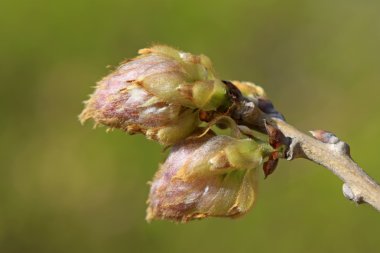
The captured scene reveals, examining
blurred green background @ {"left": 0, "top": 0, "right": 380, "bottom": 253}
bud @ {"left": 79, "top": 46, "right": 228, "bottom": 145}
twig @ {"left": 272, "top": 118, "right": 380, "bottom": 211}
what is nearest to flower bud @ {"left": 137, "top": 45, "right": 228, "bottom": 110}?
bud @ {"left": 79, "top": 46, "right": 228, "bottom": 145}

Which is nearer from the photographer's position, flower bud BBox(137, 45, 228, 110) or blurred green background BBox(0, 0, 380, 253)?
flower bud BBox(137, 45, 228, 110)

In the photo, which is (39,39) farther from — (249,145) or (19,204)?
(249,145)

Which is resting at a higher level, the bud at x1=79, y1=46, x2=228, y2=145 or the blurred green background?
the bud at x1=79, y1=46, x2=228, y2=145

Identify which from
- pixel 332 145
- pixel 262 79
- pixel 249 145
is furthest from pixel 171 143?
pixel 262 79

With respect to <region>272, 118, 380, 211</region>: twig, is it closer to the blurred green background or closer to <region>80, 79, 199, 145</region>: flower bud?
<region>80, 79, 199, 145</region>: flower bud

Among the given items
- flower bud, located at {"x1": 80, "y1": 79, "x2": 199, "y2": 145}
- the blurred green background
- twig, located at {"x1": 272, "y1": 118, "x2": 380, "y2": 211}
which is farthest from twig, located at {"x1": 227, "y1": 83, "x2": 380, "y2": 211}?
the blurred green background

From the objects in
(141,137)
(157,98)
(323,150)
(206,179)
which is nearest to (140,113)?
(157,98)

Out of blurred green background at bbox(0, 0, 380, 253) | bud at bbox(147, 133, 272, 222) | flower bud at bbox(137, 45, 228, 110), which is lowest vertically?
blurred green background at bbox(0, 0, 380, 253)

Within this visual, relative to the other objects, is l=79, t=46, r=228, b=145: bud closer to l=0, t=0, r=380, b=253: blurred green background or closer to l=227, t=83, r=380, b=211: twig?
l=227, t=83, r=380, b=211: twig
